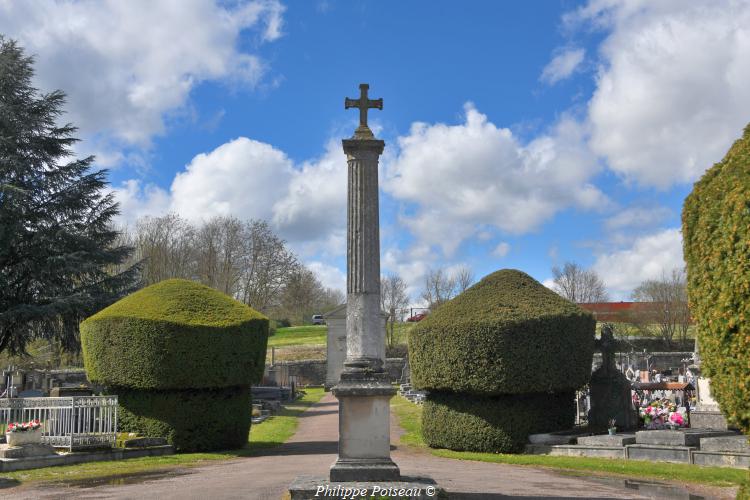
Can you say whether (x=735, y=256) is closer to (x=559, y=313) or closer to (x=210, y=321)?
(x=559, y=313)

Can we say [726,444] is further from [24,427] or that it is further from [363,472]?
[24,427]

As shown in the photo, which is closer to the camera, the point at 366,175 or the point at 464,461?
the point at 366,175

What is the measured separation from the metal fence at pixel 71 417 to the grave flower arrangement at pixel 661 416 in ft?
44.3

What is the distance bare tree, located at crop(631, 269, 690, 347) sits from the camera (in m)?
56.5

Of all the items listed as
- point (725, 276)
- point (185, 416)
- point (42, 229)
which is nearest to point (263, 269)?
point (42, 229)

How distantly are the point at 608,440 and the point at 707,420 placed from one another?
3383mm

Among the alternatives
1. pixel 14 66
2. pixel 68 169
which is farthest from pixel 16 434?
pixel 14 66

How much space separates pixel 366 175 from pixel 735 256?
5198mm

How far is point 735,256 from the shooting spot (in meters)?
6.79

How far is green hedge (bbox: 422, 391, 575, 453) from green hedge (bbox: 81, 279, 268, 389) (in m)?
5.04

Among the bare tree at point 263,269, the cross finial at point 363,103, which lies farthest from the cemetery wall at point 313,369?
the cross finial at point 363,103

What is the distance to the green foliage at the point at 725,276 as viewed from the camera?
671 cm

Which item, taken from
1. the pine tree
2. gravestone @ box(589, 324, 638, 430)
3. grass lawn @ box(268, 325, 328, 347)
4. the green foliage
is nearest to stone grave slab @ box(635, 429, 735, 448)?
gravestone @ box(589, 324, 638, 430)

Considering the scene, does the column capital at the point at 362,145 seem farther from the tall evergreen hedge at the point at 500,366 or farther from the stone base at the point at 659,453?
the stone base at the point at 659,453
